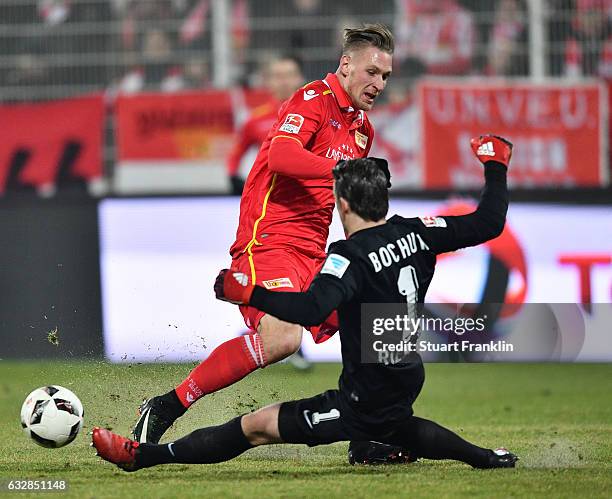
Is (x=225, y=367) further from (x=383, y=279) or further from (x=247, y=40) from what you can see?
(x=247, y=40)

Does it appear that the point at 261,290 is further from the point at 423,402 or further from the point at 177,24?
the point at 177,24

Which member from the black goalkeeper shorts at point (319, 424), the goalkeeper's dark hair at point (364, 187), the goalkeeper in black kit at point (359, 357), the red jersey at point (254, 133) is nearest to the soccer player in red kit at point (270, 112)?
the red jersey at point (254, 133)

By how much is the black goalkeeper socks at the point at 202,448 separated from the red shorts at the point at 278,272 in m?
0.80

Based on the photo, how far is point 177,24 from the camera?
14188 millimetres

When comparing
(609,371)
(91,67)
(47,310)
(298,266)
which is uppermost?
(91,67)

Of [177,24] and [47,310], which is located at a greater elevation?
[177,24]

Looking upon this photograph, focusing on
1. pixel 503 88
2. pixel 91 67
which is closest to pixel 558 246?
pixel 503 88

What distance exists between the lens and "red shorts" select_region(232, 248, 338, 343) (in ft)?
20.0

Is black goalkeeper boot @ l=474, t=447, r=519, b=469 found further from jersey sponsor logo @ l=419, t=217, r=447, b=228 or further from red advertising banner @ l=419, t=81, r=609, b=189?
red advertising banner @ l=419, t=81, r=609, b=189

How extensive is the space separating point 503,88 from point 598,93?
1.11 meters

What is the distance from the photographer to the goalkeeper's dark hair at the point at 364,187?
17.1 ft

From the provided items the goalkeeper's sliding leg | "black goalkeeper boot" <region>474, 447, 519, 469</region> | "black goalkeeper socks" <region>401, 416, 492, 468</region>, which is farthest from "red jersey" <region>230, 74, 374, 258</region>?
"black goalkeeper boot" <region>474, 447, 519, 469</region>

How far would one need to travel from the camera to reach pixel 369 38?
6285 mm

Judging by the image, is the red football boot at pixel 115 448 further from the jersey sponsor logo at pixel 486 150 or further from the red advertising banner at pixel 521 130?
the red advertising banner at pixel 521 130
